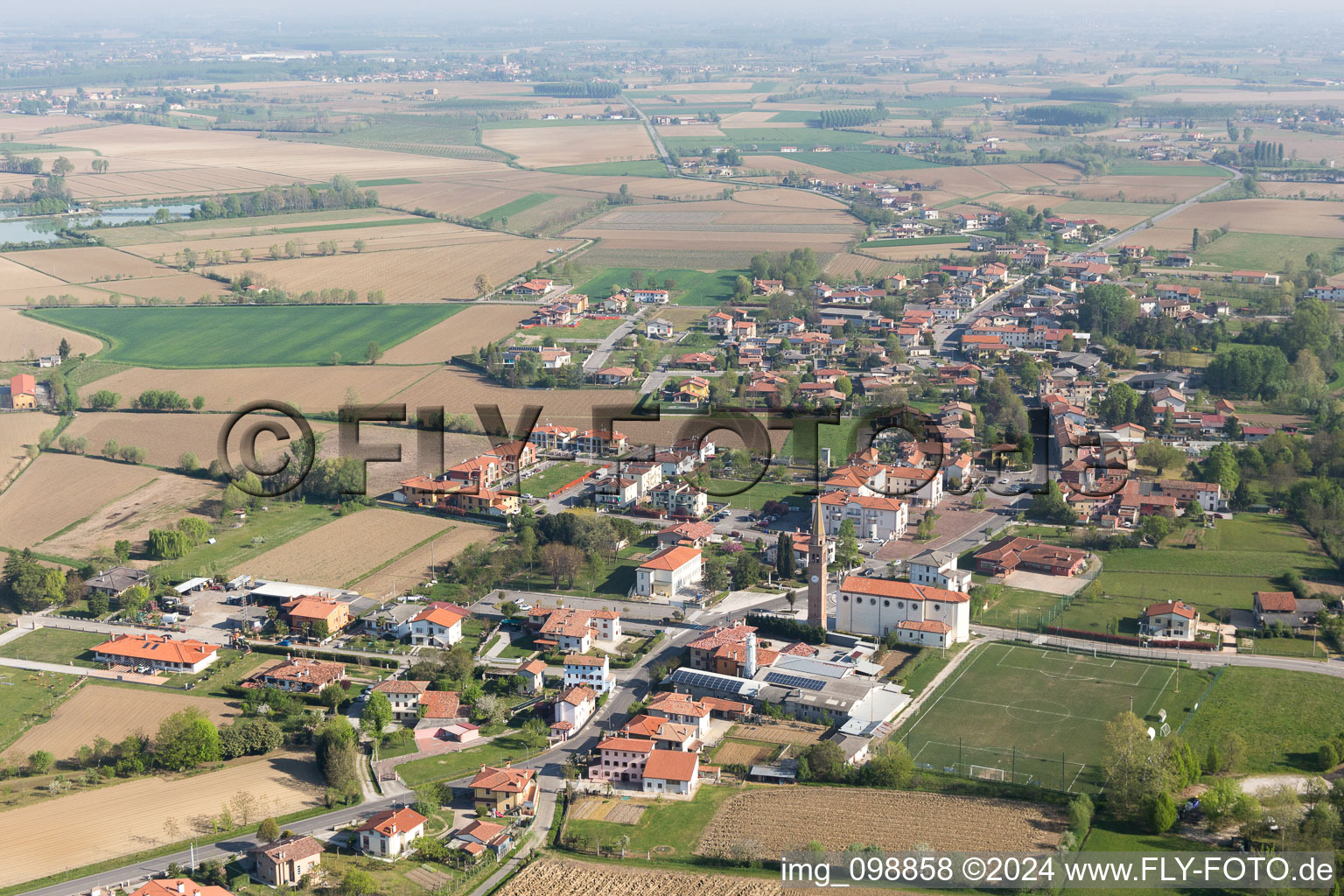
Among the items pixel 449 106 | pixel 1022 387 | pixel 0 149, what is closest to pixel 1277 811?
pixel 1022 387

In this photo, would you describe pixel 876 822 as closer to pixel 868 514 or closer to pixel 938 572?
pixel 938 572

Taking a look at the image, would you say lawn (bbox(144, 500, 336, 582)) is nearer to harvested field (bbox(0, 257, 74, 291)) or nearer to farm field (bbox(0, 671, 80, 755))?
farm field (bbox(0, 671, 80, 755))

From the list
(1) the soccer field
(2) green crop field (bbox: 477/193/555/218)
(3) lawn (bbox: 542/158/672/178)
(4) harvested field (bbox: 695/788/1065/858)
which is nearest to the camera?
(4) harvested field (bbox: 695/788/1065/858)

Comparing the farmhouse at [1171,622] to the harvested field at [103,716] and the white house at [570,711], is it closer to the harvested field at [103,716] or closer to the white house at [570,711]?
the white house at [570,711]

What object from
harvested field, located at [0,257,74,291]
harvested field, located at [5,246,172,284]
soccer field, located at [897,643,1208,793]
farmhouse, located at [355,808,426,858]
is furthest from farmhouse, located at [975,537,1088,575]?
harvested field, located at [0,257,74,291]

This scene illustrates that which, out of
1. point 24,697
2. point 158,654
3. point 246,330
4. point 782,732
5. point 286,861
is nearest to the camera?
point 286,861

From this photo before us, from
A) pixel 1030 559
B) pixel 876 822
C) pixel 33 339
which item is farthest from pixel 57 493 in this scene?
pixel 876 822
